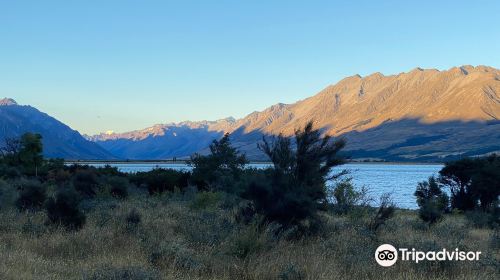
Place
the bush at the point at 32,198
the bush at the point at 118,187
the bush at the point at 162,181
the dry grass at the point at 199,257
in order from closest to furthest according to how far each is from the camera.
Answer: the dry grass at the point at 199,257 → the bush at the point at 32,198 → the bush at the point at 118,187 → the bush at the point at 162,181

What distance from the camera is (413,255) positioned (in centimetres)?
1023

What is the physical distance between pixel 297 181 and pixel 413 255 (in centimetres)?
755

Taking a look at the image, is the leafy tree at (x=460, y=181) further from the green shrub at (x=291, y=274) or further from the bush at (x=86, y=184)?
the green shrub at (x=291, y=274)

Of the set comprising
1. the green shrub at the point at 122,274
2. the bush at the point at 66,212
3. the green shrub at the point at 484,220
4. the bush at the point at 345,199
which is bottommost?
the green shrub at the point at 484,220

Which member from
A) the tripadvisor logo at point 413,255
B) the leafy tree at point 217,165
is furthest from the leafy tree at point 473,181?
the tripadvisor logo at point 413,255

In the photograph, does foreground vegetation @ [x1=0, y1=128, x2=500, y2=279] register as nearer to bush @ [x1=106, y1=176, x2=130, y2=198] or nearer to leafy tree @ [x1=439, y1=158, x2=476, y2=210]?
bush @ [x1=106, y1=176, x2=130, y2=198]

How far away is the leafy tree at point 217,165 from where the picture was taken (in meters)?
41.9

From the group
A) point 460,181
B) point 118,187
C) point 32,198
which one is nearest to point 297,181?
point 32,198

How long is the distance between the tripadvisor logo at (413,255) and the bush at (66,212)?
26.3ft

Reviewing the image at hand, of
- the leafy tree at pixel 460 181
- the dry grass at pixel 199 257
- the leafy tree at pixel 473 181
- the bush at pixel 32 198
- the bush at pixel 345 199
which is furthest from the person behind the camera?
the leafy tree at pixel 460 181

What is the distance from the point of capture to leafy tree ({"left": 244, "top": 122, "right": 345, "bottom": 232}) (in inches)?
535

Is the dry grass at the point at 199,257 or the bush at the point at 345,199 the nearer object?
the dry grass at the point at 199,257

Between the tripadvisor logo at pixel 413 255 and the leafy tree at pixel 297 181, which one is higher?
the leafy tree at pixel 297 181

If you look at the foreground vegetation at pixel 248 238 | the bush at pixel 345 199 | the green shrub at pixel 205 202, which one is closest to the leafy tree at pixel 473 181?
the bush at pixel 345 199
